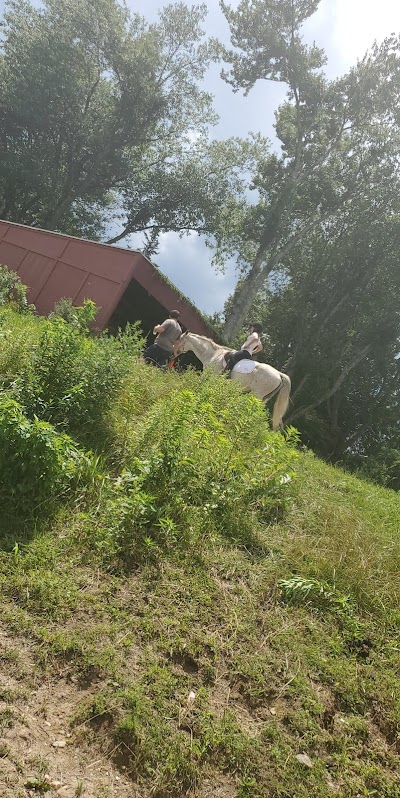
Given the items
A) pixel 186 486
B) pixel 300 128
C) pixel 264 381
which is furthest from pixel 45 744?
pixel 300 128

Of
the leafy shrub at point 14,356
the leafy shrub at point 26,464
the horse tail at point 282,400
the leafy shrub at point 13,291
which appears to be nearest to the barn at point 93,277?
the leafy shrub at point 13,291

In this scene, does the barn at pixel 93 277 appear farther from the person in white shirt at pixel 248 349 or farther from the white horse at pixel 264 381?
the white horse at pixel 264 381

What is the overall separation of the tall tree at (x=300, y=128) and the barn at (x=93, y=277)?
5.16 m

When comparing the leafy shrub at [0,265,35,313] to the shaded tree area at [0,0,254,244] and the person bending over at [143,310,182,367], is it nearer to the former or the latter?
the person bending over at [143,310,182,367]

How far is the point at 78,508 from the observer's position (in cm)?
378

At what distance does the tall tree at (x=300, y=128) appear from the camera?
1988 cm

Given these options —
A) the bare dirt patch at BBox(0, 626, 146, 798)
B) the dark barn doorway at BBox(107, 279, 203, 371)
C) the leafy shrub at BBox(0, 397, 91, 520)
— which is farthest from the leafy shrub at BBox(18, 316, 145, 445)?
the dark barn doorway at BBox(107, 279, 203, 371)

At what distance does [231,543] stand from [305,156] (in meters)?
22.6

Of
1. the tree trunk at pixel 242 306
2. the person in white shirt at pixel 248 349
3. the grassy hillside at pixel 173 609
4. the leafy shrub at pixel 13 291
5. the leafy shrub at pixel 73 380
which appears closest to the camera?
the grassy hillside at pixel 173 609

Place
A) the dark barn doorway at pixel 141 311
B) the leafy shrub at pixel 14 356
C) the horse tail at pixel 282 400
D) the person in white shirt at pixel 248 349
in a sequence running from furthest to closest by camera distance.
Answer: the dark barn doorway at pixel 141 311 → the person in white shirt at pixel 248 349 → the horse tail at pixel 282 400 → the leafy shrub at pixel 14 356

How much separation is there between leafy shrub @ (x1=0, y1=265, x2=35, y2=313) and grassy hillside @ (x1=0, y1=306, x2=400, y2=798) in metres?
7.60

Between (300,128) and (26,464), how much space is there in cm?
2252

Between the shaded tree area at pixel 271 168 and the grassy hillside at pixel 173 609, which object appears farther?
the shaded tree area at pixel 271 168

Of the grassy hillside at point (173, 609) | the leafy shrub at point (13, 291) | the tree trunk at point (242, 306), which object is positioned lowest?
the grassy hillside at point (173, 609)
